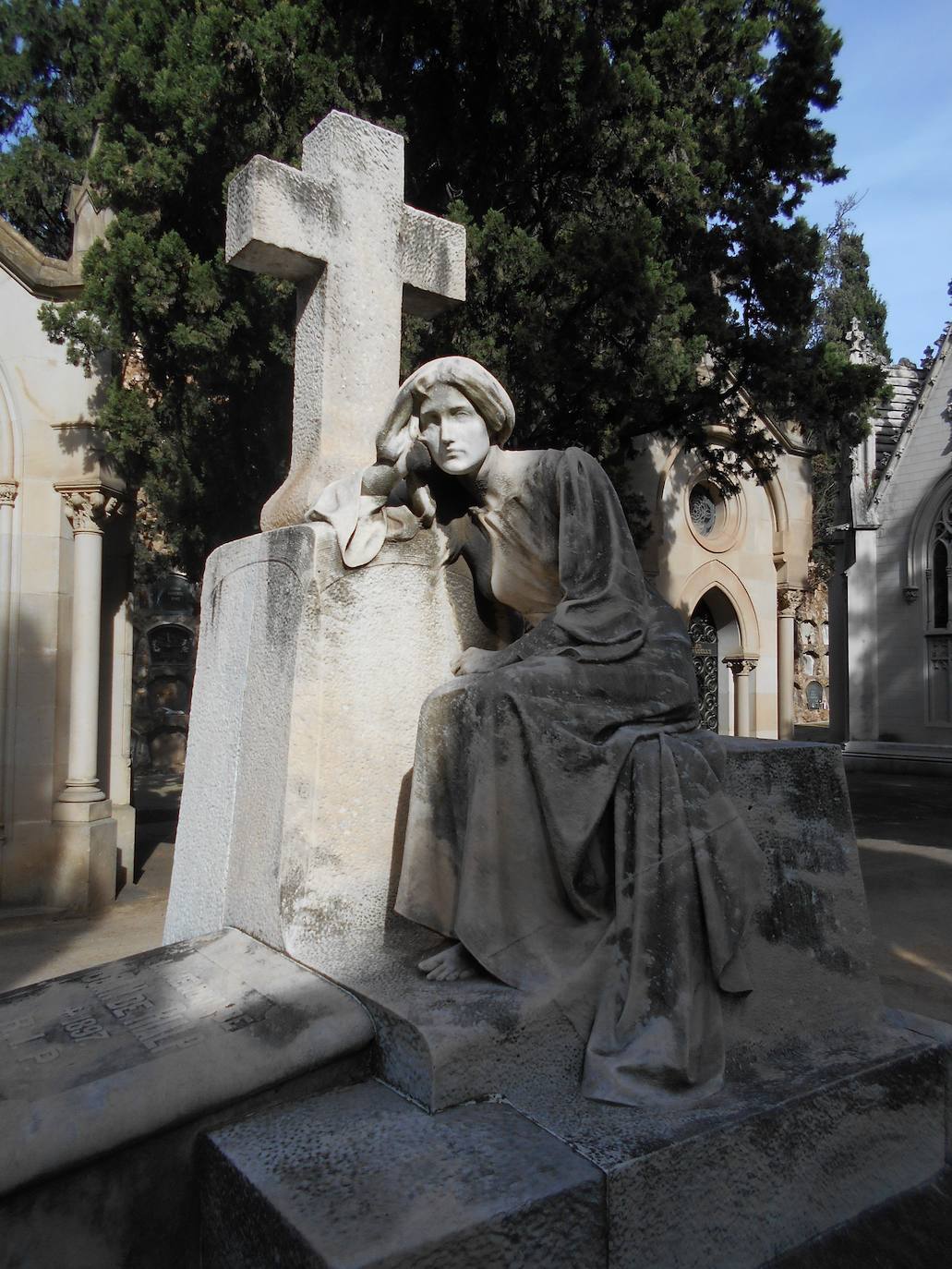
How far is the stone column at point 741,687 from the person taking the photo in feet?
49.7

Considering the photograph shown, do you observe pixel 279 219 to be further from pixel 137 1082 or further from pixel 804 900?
pixel 804 900

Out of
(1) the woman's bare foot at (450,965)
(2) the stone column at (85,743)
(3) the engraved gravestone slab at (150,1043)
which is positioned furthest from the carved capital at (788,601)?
(3) the engraved gravestone slab at (150,1043)

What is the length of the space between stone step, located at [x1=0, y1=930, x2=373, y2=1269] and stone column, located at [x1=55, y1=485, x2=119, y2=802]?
5.62 meters

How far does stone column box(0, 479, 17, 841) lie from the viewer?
7250 mm

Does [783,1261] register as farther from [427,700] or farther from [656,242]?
[656,242]

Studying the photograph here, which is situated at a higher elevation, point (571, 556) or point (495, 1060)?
point (571, 556)

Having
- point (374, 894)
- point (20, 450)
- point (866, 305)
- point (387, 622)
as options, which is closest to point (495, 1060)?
point (374, 894)

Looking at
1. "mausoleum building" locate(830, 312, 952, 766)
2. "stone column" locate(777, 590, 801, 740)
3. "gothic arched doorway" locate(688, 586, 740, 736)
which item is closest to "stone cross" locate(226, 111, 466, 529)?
"gothic arched doorway" locate(688, 586, 740, 736)

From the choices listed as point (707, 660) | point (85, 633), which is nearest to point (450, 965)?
point (85, 633)

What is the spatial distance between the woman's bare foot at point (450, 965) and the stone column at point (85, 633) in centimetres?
593

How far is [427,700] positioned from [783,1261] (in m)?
1.36

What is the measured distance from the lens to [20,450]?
7473 millimetres

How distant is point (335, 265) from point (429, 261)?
0.37 metres

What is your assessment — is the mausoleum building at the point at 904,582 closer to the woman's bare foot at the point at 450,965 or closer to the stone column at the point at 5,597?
the stone column at the point at 5,597
